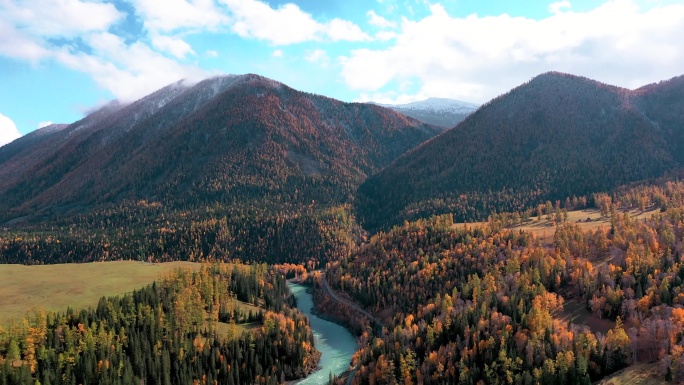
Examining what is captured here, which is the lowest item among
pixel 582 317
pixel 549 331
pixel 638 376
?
pixel 638 376

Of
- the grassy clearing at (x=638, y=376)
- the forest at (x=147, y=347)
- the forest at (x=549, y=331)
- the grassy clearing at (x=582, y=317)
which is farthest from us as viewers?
the grassy clearing at (x=582, y=317)

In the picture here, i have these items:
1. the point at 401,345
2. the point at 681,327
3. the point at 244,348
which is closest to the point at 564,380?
the point at 681,327

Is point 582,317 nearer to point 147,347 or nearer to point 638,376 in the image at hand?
point 638,376

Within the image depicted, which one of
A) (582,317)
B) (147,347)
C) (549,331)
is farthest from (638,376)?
(147,347)

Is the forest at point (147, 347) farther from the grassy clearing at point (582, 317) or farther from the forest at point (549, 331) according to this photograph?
the grassy clearing at point (582, 317)

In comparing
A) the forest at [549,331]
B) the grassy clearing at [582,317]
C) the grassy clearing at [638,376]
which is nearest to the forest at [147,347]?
the forest at [549,331]

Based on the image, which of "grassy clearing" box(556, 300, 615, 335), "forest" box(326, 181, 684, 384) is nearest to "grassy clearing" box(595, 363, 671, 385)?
"forest" box(326, 181, 684, 384)
